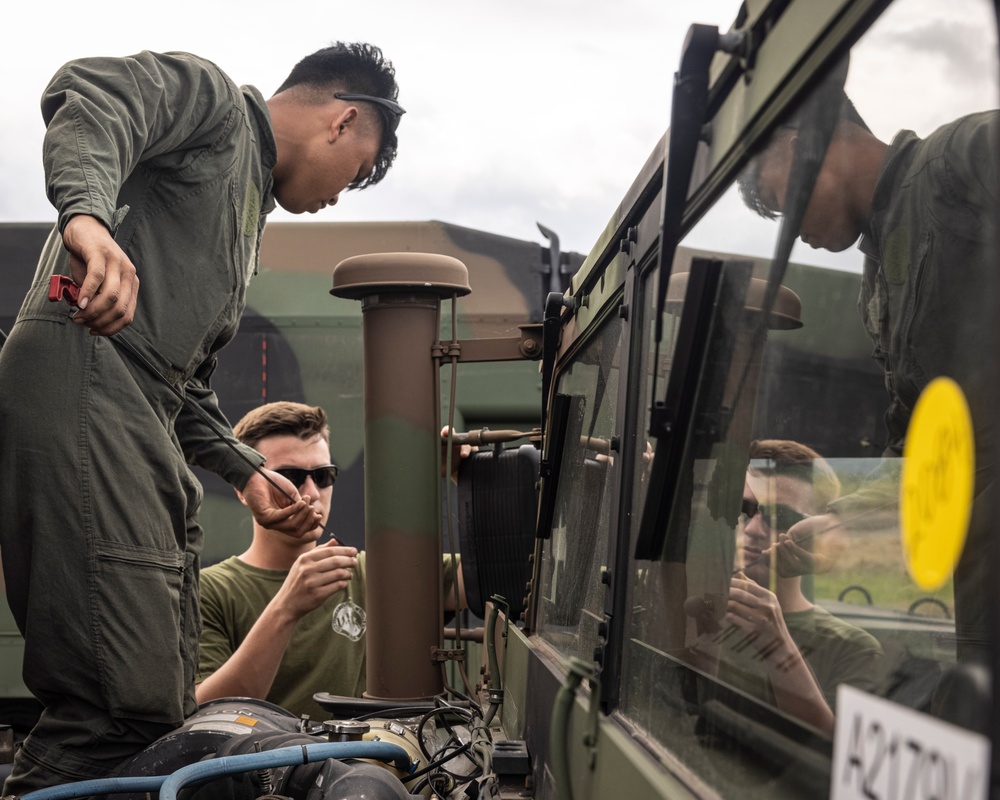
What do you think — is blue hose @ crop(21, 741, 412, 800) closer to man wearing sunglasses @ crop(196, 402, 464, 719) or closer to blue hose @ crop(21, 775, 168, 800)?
blue hose @ crop(21, 775, 168, 800)

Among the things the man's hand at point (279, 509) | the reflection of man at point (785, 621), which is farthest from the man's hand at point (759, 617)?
the man's hand at point (279, 509)

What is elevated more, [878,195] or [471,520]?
[878,195]

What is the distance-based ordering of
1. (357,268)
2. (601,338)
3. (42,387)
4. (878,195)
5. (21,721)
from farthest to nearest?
(21,721) → (357,268) → (42,387) → (601,338) → (878,195)

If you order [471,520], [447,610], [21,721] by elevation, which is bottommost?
[21,721]

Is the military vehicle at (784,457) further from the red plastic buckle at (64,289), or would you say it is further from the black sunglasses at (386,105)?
the black sunglasses at (386,105)

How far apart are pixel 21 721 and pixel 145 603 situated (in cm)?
266

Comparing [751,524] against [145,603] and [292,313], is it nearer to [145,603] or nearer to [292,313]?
[145,603]

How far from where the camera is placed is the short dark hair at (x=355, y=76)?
2.61 metres

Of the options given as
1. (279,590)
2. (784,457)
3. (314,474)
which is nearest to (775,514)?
(784,457)

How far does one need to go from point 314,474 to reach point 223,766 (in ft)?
5.86

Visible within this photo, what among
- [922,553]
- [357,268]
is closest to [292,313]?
[357,268]

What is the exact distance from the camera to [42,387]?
2080 mm

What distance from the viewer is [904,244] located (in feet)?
2.99

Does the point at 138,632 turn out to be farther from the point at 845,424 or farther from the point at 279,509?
the point at 845,424
